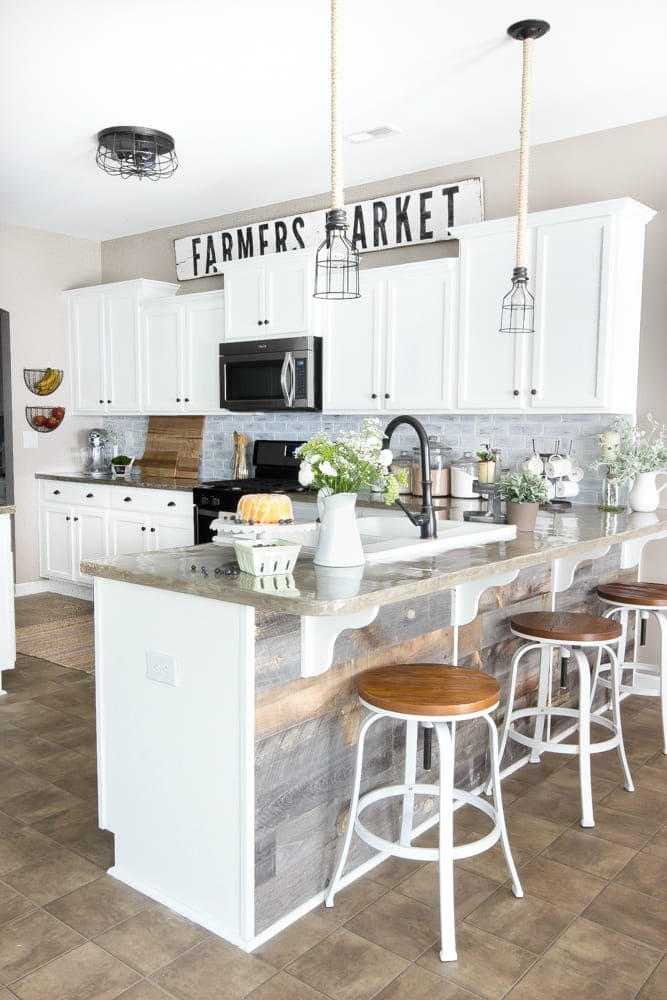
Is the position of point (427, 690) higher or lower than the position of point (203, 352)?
lower

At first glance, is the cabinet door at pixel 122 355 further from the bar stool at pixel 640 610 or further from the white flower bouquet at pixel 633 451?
the bar stool at pixel 640 610

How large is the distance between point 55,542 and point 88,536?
1.43 feet

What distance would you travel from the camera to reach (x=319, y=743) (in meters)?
2.26

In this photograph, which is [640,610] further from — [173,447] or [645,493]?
[173,447]

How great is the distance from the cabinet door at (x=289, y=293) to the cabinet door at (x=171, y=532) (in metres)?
1.39

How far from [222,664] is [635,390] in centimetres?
284

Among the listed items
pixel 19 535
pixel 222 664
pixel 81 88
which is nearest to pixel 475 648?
pixel 222 664

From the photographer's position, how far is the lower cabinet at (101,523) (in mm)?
5527

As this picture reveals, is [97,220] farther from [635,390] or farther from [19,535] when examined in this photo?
[635,390]

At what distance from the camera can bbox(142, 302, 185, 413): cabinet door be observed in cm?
579

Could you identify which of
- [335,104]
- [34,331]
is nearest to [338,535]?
[335,104]

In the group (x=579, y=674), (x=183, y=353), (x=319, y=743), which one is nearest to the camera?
(x=319, y=743)

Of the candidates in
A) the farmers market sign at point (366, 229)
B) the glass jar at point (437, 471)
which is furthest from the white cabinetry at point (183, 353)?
the glass jar at point (437, 471)

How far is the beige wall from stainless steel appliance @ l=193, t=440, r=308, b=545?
1.76 m
